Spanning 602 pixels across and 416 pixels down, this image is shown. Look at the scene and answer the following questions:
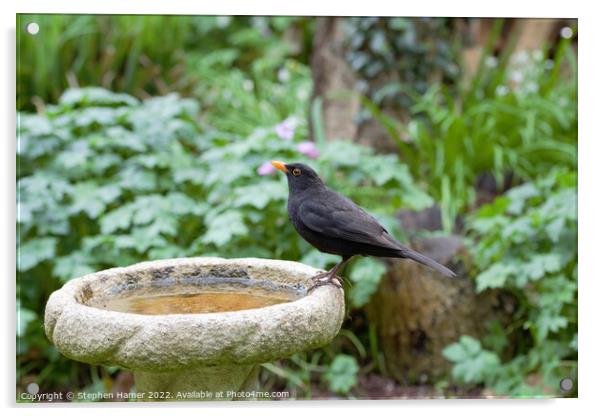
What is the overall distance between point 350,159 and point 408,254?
1.45 meters

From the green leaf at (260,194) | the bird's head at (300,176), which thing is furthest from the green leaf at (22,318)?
the bird's head at (300,176)

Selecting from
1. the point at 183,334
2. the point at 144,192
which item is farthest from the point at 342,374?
the point at 183,334

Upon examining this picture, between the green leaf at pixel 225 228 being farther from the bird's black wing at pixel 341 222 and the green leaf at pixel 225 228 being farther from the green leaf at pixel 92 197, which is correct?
the bird's black wing at pixel 341 222

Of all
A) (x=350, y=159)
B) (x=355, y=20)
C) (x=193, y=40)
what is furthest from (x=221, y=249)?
(x=193, y=40)

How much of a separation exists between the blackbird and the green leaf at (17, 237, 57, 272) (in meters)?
1.49

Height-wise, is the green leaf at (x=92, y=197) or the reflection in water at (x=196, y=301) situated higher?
the green leaf at (x=92, y=197)

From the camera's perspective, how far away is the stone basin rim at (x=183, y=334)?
2.01 m

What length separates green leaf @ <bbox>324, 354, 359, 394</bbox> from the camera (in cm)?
373

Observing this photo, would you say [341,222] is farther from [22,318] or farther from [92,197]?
[22,318]

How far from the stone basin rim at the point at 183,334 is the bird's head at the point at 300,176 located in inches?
23.0

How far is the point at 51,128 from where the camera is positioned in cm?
383

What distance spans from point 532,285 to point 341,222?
161 centimetres

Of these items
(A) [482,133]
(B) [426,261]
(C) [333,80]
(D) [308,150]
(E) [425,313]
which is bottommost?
A: (E) [425,313]

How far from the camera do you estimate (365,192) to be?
397 centimetres
